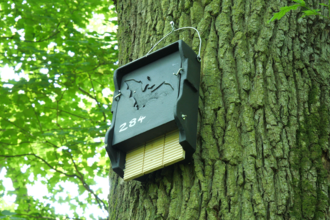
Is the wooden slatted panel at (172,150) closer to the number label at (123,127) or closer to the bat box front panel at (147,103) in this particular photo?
the bat box front panel at (147,103)

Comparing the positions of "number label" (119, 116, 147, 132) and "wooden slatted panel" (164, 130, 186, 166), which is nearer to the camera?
"wooden slatted panel" (164, 130, 186, 166)

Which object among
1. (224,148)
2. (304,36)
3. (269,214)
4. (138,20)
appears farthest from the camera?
(138,20)

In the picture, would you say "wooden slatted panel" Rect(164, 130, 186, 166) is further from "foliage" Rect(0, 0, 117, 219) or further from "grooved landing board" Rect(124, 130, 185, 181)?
"foliage" Rect(0, 0, 117, 219)

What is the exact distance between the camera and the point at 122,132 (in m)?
1.90

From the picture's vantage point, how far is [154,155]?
1.81 meters

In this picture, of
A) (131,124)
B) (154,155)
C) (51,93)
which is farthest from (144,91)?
(51,93)

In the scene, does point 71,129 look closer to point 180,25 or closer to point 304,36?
point 180,25

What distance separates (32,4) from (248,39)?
14.2ft

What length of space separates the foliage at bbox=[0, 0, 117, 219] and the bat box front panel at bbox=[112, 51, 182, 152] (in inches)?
121

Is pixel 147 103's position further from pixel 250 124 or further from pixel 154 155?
pixel 250 124

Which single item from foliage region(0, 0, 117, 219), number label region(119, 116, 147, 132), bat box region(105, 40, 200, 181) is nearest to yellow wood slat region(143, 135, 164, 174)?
bat box region(105, 40, 200, 181)

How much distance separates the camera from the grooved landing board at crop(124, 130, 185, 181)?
5.68 ft

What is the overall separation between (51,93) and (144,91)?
3.85 meters

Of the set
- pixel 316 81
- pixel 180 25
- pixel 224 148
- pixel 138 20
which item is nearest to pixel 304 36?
pixel 316 81
